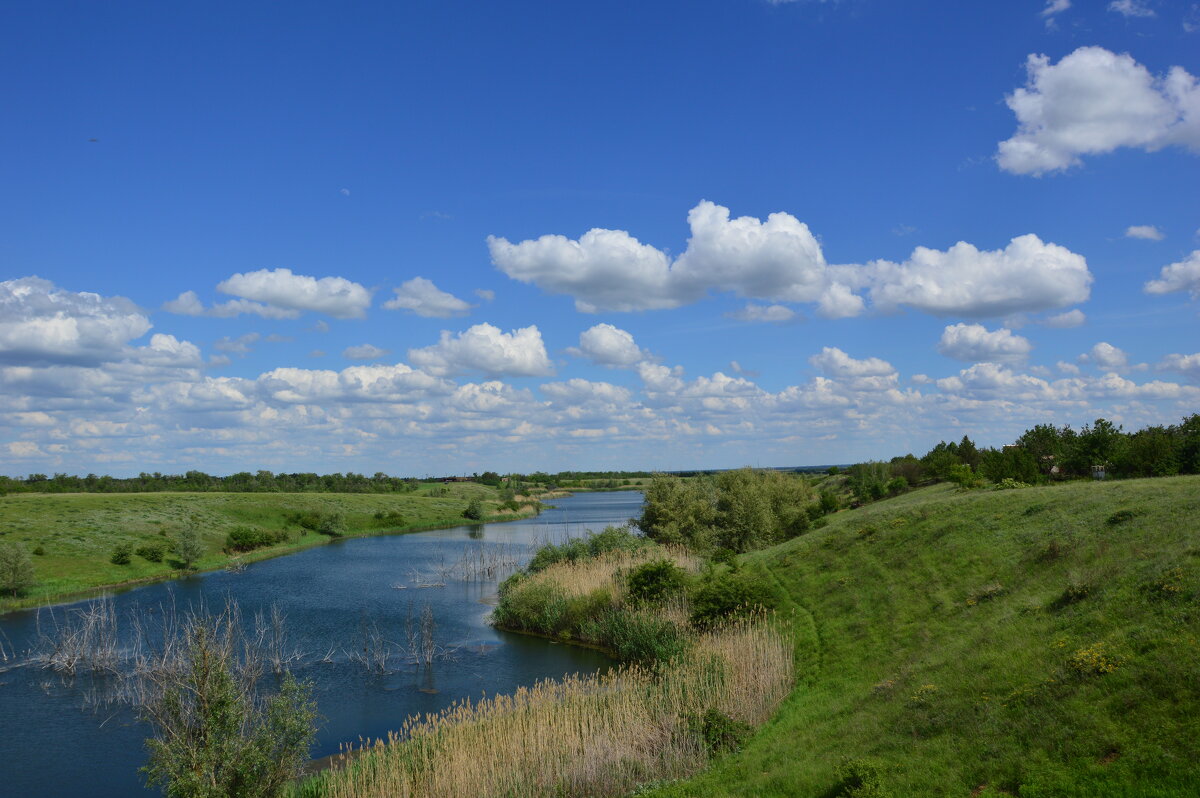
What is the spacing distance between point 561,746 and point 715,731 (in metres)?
4.57

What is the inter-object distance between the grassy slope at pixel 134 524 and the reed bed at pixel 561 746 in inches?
1937

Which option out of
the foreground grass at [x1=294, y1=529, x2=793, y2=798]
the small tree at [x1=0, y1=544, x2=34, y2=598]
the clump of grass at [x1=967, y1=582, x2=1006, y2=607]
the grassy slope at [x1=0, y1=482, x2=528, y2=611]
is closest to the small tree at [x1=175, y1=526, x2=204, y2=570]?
the grassy slope at [x1=0, y1=482, x2=528, y2=611]

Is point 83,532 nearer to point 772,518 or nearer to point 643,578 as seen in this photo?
point 643,578

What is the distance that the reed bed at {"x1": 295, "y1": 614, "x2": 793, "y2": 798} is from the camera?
58.4 feet

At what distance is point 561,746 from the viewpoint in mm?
19391

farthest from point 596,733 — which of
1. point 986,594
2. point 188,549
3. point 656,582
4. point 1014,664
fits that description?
point 188,549

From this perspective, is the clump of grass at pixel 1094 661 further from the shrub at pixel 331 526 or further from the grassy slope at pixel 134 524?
the shrub at pixel 331 526

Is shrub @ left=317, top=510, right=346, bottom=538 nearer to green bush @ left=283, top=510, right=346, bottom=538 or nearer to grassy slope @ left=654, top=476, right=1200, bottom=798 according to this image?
green bush @ left=283, top=510, right=346, bottom=538

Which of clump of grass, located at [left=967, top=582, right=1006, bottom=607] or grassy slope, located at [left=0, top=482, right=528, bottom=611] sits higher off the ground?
clump of grass, located at [left=967, top=582, right=1006, bottom=607]

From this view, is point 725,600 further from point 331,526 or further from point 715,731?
point 331,526

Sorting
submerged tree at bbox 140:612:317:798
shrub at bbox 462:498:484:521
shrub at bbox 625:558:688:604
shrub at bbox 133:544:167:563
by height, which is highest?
submerged tree at bbox 140:612:317:798

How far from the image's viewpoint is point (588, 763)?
60.9ft

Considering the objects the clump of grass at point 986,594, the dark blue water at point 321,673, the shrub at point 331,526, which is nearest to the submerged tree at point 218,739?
the dark blue water at point 321,673

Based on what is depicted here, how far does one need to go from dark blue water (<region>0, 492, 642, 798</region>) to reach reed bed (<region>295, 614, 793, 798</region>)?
8.06 meters
